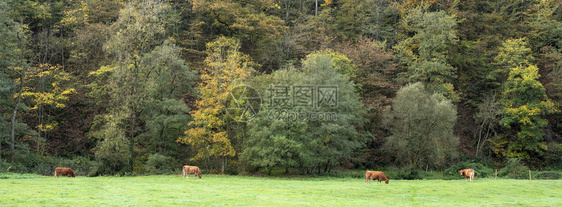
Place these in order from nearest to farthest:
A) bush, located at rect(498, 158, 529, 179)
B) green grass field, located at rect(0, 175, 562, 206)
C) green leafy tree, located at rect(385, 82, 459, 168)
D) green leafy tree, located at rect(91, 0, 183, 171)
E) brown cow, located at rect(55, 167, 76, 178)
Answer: green grass field, located at rect(0, 175, 562, 206) → brown cow, located at rect(55, 167, 76, 178) → green leafy tree, located at rect(91, 0, 183, 171) → green leafy tree, located at rect(385, 82, 459, 168) → bush, located at rect(498, 158, 529, 179)

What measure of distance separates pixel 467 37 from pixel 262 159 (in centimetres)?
3966

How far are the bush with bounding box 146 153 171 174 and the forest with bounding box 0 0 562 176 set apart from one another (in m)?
0.20

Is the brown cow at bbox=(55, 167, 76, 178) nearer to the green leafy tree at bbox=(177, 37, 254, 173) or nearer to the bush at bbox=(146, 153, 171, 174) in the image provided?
the bush at bbox=(146, 153, 171, 174)

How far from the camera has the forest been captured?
36.0 m

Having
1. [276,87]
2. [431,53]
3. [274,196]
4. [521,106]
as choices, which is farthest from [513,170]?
[274,196]

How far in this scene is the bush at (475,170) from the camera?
4137cm

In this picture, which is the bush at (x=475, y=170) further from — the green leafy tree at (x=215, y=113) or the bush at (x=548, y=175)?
the green leafy tree at (x=215, y=113)

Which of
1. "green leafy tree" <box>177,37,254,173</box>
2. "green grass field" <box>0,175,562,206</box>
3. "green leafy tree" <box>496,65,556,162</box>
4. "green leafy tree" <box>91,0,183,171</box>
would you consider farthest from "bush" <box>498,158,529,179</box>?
"green leafy tree" <box>91,0,183,171</box>

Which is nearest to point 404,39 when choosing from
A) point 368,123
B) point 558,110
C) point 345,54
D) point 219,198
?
point 345,54

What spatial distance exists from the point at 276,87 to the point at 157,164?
12.7 metres

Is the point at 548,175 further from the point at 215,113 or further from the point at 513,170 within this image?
the point at 215,113

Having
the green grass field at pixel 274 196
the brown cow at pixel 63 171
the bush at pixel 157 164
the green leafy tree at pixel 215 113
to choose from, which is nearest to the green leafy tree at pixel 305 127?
the green leafy tree at pixel 215 113

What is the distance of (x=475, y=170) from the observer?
42219mm

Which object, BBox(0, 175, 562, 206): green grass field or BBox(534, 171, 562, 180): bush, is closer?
BBox(0, 175, 562, 206): green grass field
